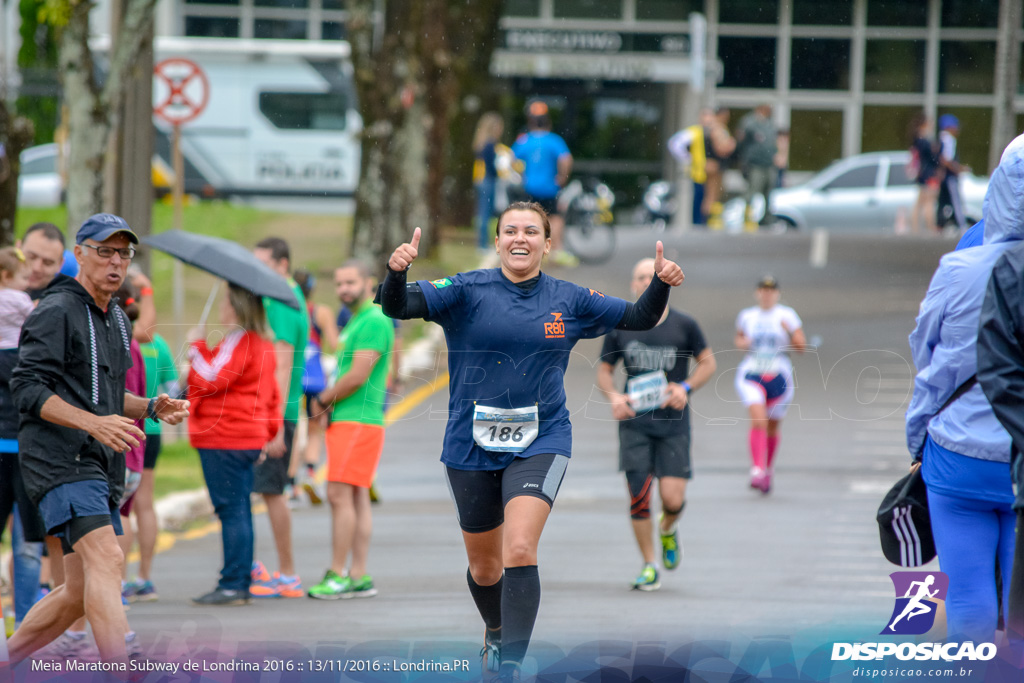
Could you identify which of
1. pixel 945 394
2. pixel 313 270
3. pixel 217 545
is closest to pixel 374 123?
pixel 313 270

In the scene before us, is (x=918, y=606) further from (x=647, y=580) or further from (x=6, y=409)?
(x=6, y=409)

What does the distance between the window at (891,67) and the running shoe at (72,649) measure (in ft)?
85.6

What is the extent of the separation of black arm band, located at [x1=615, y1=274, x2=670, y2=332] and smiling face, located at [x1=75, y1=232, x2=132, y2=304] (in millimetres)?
2005

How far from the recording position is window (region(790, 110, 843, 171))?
3200 cm

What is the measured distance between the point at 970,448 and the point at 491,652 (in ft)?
7.22

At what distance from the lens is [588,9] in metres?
30.8

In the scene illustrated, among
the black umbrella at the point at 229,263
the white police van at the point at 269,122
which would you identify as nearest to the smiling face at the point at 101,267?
the black umbrella at the point at 229,263

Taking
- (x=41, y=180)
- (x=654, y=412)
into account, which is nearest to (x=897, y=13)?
(x=41, y=180)

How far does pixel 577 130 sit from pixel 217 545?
2173 centimetres

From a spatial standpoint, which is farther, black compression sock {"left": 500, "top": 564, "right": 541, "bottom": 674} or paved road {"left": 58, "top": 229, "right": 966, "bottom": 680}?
paved road {"left": 58, "top": 229, "right": 966, "bottom": 680}

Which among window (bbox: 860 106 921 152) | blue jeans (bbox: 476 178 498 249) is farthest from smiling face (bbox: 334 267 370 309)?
window (bbox: 860 106 921 152)

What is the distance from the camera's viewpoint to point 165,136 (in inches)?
1076

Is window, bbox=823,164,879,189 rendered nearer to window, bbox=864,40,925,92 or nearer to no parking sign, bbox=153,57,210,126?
window, bbox=864,40,925,92

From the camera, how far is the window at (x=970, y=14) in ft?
55.4
